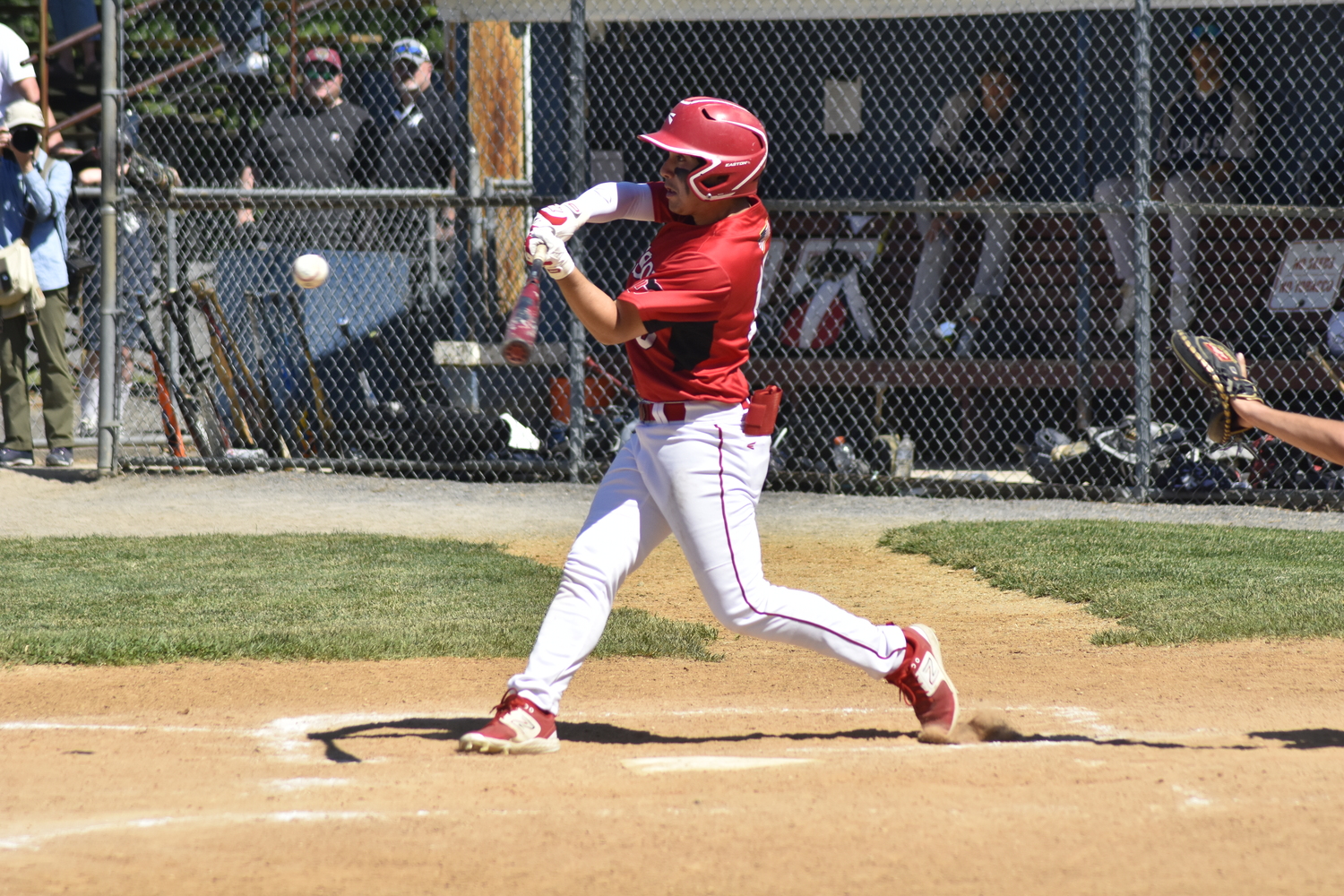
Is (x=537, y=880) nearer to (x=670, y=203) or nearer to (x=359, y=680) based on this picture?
(x=670, y=203)

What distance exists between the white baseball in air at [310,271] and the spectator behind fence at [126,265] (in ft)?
3.36

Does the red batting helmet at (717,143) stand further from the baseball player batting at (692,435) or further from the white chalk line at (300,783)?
the white chalk line at (300,783)

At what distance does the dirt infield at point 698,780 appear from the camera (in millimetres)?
2605

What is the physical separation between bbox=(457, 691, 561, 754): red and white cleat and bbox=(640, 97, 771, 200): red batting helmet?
1.42 metres

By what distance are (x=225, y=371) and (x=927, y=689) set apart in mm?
6716

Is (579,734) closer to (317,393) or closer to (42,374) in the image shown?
(317,393)

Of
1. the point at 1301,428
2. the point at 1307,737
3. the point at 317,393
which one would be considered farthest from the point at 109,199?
the point at 1307,737

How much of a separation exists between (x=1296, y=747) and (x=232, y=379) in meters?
7.50

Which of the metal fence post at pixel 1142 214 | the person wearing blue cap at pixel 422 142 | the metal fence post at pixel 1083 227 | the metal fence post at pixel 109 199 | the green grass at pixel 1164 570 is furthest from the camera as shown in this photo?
the person wearing blue cap at pixel 422 142

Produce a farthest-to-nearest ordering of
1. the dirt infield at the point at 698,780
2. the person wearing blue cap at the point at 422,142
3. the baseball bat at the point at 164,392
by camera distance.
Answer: the person wearing blue cap at the point at 422,142 < the baseball bat at the point at 164,392 < the dirt infield at the point at 698,780

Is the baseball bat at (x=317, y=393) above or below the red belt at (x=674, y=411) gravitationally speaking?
below

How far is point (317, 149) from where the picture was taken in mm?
9977

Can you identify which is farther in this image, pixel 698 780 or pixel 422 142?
pixel 422 142

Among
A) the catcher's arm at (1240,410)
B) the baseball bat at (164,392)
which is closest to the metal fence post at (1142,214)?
the catcher's arm at (1240,410)
